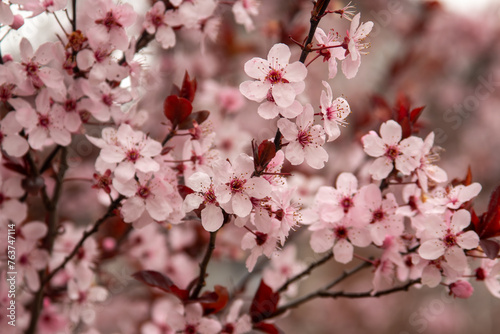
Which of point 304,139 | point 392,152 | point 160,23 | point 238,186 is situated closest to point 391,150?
point 392,152

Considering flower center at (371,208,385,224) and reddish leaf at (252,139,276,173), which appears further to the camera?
flower center at (371,208,385,224)

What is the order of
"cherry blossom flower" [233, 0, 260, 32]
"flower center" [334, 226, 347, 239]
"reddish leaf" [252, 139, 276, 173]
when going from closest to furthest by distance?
"reddish leaf" [252, 139, 276, 173] → "flower center" [334, 226, 347, 239] → "cherry blossom flower" [233, 0, 260, 32]

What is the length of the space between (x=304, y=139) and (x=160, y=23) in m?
0.47

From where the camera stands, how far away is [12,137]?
923mm

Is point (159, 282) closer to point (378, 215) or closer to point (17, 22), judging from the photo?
point (378, 215)

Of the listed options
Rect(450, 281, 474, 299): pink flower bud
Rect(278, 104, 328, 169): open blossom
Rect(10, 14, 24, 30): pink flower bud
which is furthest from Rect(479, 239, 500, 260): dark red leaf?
Rect(10, 14, 24, 30): pink flower bud

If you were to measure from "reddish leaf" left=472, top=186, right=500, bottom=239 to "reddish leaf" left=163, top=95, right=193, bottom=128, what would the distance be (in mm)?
594

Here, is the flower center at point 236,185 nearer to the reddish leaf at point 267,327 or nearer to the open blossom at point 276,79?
the open blossom at point 276,79

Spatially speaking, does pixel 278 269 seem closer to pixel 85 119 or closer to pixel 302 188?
pixel 302 188

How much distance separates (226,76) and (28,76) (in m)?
1.42

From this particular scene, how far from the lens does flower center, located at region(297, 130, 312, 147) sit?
2.63 feet

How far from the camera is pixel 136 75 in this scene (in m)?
1.00

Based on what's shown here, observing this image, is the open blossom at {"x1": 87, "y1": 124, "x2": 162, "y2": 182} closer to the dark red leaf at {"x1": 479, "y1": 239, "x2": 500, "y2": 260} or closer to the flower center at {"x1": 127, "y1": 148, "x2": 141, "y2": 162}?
the flower center at {"x1": 127, "y1": 148, "x2": 141, "y2": 162}

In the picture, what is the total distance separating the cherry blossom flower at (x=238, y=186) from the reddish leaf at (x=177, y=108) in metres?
0.19
